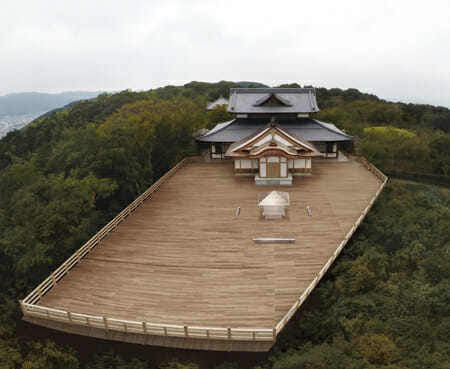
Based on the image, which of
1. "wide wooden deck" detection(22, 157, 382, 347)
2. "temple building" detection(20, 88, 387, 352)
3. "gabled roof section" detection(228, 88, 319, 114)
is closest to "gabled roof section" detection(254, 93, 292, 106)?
"gabled roof section" detection(228, 88, 319, 114)

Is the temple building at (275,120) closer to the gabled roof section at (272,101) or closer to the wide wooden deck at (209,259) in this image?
the gabled roof section at (272,101)

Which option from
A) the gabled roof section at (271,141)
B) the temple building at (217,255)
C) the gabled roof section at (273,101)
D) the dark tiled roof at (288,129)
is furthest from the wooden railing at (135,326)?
the gabled roof section at (273,101)

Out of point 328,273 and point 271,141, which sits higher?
point 271,141

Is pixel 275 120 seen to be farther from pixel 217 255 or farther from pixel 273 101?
pixel 217 255

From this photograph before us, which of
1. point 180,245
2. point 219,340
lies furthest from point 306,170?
point 219,340

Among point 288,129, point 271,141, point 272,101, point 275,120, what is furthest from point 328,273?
point 272,101
